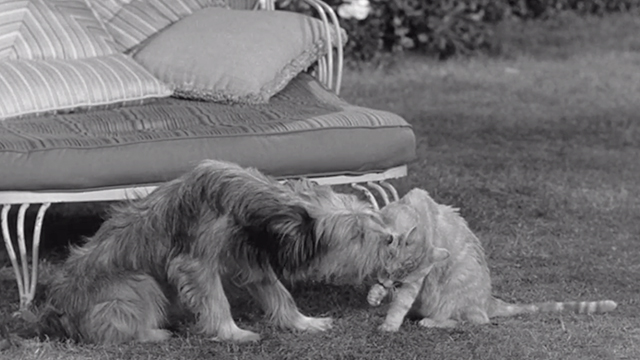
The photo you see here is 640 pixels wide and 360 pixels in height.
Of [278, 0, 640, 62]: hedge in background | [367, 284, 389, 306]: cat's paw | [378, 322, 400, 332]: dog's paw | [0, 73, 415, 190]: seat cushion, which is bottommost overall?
[278, 0, 640, 62]: hedge in background

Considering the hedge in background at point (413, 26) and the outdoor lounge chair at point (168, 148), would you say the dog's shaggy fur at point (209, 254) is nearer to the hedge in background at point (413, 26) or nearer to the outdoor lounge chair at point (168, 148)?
the outdoor lounge chair at point (168, 148)

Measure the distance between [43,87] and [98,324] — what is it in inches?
48.3

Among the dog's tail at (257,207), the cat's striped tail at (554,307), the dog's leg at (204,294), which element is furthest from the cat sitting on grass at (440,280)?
the dog's leg at (204,294)

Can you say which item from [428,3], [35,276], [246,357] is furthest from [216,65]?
[428,3]

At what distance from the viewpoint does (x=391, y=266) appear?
12.8 ft

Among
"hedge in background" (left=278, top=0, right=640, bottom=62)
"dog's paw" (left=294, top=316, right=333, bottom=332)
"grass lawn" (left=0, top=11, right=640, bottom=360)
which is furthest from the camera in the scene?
"hedge in background" (left=278, top=0, right=640, bottom=62)

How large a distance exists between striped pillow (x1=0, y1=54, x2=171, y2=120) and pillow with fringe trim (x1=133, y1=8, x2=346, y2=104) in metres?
0.12

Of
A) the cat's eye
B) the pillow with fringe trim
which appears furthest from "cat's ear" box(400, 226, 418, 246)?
the pillow with fringe trim

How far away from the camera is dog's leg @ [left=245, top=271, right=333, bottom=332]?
165 inches

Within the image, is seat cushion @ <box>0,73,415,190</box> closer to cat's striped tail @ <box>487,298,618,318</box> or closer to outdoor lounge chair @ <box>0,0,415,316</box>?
outdoor lounge chair @ <box>0,0,415,316</box>

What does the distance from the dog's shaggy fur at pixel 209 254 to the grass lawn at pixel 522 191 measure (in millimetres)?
96

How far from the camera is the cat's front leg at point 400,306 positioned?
4207 mm

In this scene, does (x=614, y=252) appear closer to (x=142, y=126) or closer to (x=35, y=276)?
(x=142, y=126)

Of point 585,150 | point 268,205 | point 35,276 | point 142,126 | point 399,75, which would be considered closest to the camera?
point 268,205
